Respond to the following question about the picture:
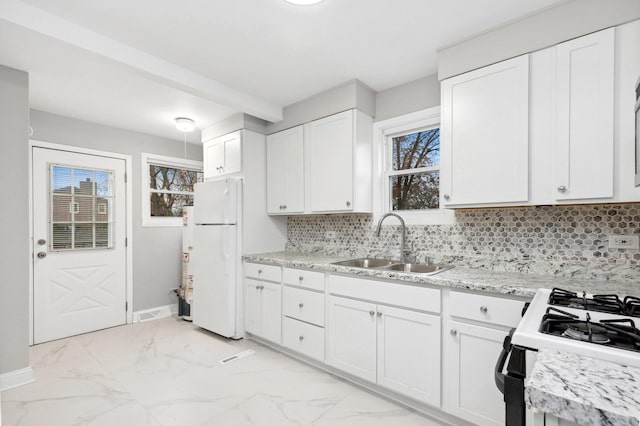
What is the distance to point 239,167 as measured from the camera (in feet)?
11.4

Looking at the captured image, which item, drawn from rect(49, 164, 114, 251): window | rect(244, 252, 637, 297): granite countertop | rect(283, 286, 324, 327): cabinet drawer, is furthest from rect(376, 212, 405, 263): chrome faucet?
rect(49, 164, 114, 251): window

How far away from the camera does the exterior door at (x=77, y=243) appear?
11.0 feet

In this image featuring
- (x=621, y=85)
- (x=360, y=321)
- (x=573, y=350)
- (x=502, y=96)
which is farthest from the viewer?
(x=360, y=321)

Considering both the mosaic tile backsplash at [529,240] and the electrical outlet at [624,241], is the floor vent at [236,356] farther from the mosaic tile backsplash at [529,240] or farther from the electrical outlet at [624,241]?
the electrical outlet at [624,241]

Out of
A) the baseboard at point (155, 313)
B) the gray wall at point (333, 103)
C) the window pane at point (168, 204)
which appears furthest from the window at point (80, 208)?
the gray wall at point (333, 103)

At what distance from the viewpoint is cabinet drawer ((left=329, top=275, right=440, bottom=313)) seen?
201 cm

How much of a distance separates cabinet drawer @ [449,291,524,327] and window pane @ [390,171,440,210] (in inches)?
40.9

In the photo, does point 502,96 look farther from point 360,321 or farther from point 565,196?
point 360,321

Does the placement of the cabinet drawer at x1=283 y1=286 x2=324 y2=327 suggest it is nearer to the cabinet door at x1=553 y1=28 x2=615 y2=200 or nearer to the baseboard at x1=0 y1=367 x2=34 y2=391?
the cabinet door at x1=553 y1=28 x2=615 y2=200

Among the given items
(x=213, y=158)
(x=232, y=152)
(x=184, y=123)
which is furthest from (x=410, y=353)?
(x=184, y=123)

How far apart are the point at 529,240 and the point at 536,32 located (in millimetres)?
1291

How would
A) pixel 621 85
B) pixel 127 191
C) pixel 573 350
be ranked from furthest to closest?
pixel 127 191
pixel 621 85
pixel 573 350

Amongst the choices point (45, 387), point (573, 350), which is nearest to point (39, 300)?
point (45, 387)

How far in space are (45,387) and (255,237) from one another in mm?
2038
